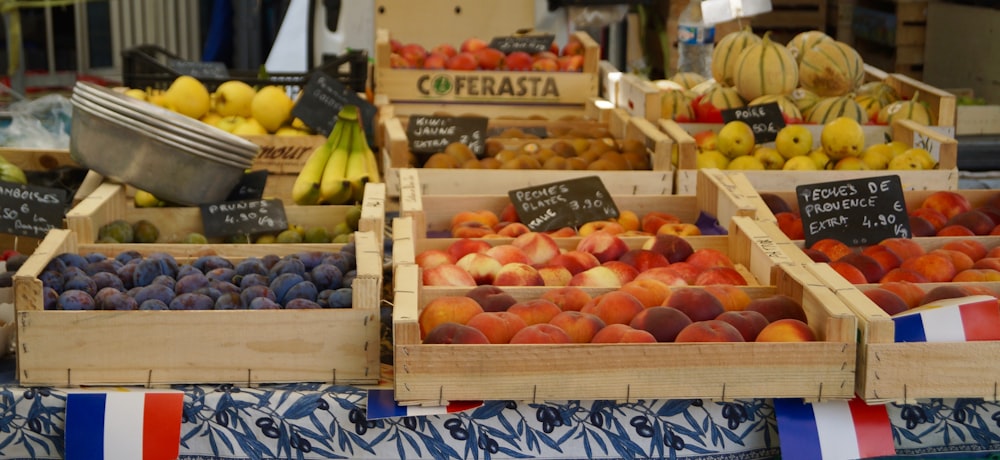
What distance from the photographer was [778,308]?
2.00 m

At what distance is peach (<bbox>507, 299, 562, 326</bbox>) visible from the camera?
1969 mm

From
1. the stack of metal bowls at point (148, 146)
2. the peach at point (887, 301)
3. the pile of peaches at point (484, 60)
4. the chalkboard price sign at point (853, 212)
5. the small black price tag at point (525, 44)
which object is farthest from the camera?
the small black price tag at point (525, 44)

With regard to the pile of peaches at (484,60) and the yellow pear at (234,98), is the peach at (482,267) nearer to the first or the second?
the yellow pear at (234,98)

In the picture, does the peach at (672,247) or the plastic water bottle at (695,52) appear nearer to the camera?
the peach at (672,247)

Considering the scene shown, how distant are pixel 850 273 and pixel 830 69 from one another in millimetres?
1988

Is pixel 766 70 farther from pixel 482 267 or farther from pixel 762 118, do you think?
pixel 482 267

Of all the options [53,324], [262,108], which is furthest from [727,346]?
[262,108]

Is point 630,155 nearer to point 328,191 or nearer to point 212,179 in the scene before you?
point 328,191

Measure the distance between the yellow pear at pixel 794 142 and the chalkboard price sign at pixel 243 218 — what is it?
1595mm

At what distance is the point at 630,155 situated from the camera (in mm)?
3350

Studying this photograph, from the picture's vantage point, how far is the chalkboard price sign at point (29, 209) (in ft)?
8.43

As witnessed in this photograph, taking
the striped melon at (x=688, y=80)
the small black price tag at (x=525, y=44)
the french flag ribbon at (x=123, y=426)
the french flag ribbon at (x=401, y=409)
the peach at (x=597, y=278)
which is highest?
the small black price tag at (x=525, y=44)

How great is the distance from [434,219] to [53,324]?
44.1 inches

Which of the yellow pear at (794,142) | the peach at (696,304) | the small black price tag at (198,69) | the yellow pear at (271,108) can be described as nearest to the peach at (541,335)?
the peach at (696,304)
